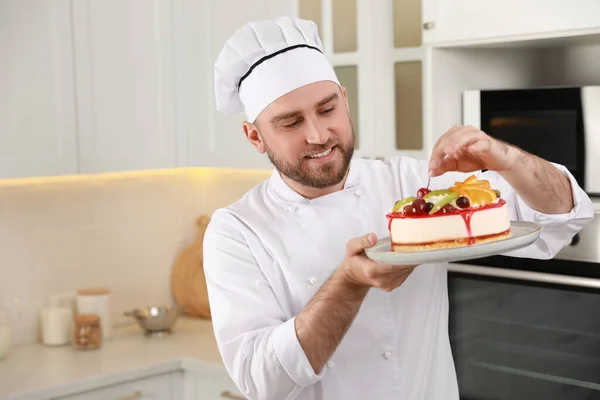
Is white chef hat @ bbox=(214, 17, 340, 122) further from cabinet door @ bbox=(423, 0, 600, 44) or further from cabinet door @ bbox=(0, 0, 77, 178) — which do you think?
cabinet door @ bbox=(0, 0, 77, 178)

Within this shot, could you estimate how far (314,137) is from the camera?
1.60m

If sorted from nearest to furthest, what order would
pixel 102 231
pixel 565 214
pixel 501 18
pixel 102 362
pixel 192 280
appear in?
pixel 565 214 → pixel 501 18 → pixel 102 362 → pixel 102 231 → pixel 192 280

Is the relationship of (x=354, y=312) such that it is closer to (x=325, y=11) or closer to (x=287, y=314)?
(x=287, y=314)

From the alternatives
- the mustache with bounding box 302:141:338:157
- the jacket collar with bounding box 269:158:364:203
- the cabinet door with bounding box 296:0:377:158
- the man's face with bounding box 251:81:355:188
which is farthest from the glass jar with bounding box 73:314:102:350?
the mustache with bounding box 302:141:338:157

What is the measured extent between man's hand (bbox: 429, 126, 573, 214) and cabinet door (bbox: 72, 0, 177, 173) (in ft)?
5.09

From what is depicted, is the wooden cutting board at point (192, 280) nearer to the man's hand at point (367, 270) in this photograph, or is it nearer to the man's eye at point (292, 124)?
the man's eye at point (292, 124)

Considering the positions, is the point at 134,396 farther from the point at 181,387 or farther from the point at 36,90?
the point at 36,90

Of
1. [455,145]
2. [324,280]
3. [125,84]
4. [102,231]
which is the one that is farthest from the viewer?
[102,231]

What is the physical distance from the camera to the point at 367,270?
138cm

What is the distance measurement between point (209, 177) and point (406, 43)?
4.15ft

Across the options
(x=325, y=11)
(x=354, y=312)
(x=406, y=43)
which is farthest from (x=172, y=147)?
(x=354, y=312)

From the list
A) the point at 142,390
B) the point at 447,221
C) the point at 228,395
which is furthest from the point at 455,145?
the point at 142,390

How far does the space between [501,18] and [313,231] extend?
79 cm

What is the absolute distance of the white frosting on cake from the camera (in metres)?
1.48
